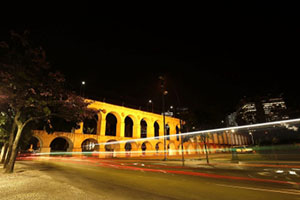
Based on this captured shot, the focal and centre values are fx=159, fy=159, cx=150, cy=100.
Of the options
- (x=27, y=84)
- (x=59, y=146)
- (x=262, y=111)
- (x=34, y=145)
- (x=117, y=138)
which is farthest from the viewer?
(x=34, y=145)

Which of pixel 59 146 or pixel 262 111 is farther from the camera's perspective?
pixel 59 146

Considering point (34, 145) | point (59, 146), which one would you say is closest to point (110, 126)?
point (59, 146)

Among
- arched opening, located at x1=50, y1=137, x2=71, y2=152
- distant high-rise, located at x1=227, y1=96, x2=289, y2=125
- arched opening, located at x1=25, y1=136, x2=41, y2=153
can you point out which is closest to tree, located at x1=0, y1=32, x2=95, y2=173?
distant high-rise, located at x1=227, y1=96, x2=289, y2=125

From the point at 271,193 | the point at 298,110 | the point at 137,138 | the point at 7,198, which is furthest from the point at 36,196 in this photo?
the point at 137,138

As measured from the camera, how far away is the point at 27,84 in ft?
33.6

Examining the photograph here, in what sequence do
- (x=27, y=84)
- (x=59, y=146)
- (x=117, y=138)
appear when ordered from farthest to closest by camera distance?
(x=59, y=146) → (x=117, y=138) → (x=27, y=84)

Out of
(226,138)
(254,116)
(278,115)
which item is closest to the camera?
(278,115)

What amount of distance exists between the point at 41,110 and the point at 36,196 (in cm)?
781

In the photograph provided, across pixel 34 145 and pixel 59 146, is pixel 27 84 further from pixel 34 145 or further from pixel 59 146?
pixel 34 145

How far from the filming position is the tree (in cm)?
1003

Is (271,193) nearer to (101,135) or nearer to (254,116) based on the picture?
(254,116)

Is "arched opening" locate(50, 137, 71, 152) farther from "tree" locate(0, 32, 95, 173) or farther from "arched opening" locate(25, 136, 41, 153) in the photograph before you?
"tree" locate(0, 32, 95, 173)

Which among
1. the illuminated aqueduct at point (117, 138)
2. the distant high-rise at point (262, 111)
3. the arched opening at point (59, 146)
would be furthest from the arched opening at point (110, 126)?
the distant high-rise at point (262, 111)

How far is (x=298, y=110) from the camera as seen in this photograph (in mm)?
16188
